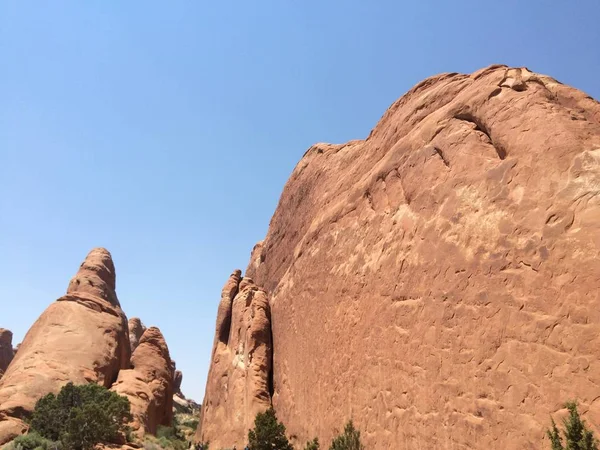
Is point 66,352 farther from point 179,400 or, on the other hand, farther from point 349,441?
point 179,400

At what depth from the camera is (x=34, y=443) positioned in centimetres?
2378

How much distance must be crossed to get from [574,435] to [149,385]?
30.5m

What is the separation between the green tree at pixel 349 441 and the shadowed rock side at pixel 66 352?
18.2 meters

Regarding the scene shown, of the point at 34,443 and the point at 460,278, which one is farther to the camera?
the point at 34,443

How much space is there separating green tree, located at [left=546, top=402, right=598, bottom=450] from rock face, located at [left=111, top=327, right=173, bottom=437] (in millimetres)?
24915

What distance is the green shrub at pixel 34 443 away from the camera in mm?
23297

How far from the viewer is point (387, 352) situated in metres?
15.6

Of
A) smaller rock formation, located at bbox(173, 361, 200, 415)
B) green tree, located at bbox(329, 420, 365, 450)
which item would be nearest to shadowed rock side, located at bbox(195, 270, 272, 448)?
green tree, located at bbox(329, 420, 365, 450)

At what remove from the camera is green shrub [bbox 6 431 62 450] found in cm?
2330

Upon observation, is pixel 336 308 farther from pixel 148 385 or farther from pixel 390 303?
pixel 148 385

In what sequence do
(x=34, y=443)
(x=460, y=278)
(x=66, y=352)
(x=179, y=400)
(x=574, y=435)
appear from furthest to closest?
1. (x=179, y=400)
2. (x=66, y=352)
3. (x=34, y=443)
4. (x=460, y=278)
5. (x=574, y=435)

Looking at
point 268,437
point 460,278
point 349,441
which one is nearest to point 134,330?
point 268,437

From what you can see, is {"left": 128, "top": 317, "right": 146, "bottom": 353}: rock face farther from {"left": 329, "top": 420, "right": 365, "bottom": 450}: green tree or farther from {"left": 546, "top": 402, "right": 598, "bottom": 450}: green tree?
{"left": 546, "top": 402, "right": 598, "bottom": 450}: green tree

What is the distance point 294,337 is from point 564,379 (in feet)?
46.6
